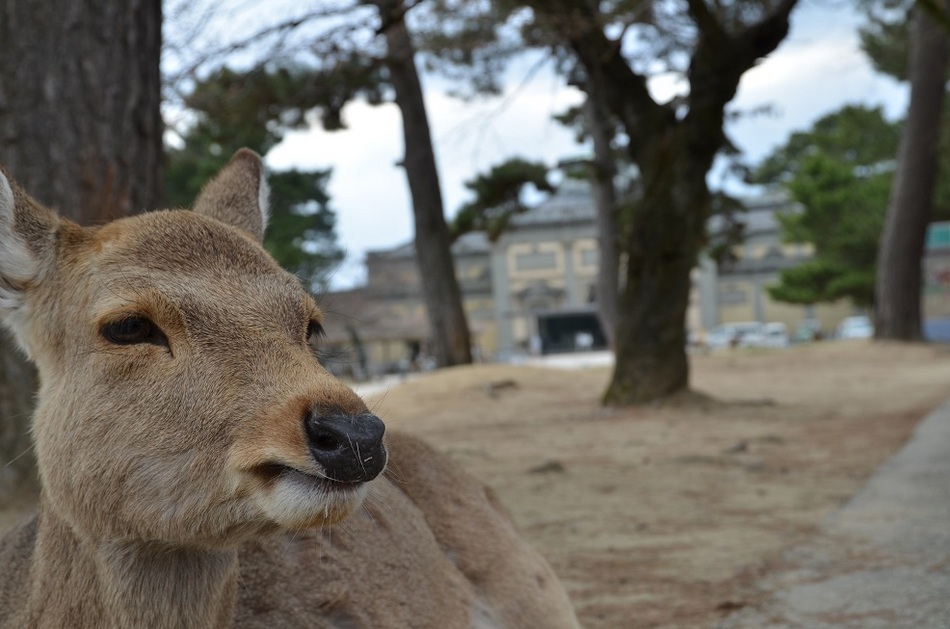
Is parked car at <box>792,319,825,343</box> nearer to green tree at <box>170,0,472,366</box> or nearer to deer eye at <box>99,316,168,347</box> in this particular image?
green tree at <box>170,0,472,366</box>

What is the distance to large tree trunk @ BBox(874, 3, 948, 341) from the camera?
83.9 feet

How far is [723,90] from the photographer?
12.9 meters

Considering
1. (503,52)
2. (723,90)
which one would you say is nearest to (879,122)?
(503,52)

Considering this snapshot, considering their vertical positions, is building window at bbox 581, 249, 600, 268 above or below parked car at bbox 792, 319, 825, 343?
above

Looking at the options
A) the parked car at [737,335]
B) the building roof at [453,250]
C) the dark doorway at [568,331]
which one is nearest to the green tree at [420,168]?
the building roof at [453,250]

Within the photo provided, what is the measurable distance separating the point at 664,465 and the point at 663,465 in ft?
0.03

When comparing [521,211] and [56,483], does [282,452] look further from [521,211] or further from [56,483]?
[521,211]

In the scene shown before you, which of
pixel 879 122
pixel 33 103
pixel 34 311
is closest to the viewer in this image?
pixel 34 311

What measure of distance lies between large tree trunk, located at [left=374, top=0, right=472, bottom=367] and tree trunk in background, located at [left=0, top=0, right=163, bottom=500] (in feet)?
47.3

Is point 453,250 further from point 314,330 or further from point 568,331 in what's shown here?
point 314,330

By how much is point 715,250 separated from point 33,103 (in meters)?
22.9

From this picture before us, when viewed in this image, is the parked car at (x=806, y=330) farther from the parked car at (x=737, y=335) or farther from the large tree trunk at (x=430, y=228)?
the large tree trunk at (x=430, y=228)

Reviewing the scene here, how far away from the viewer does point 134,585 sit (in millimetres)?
2396

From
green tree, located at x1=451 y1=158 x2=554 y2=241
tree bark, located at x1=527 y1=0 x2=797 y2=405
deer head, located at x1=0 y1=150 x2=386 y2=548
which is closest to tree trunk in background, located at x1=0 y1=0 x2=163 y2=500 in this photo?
deer head, located at x1=0 y1=150 x2=386 y2=548
